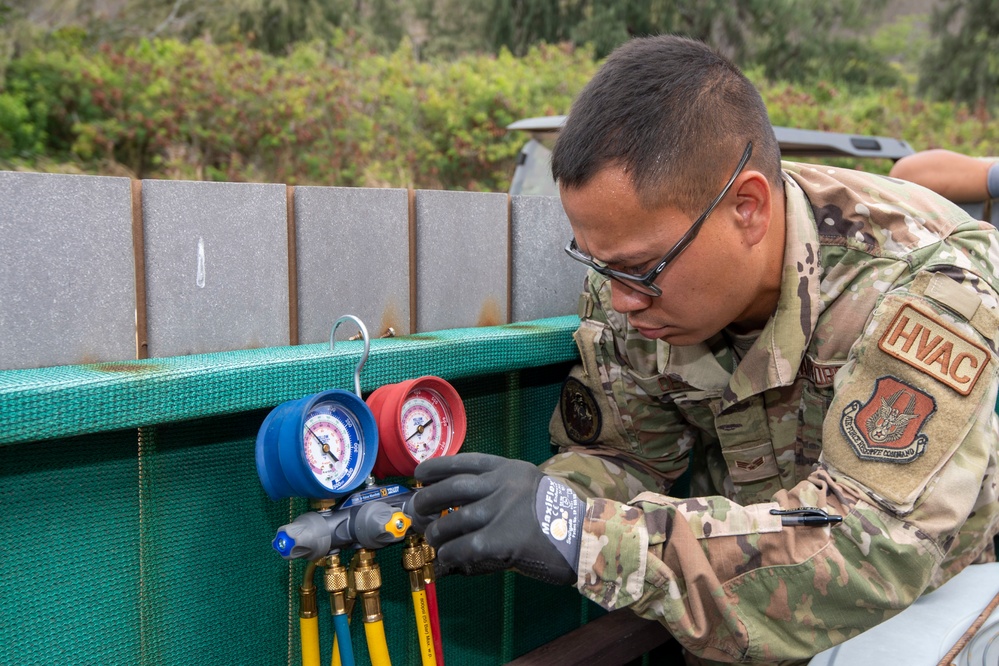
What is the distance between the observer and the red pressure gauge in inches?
63.8

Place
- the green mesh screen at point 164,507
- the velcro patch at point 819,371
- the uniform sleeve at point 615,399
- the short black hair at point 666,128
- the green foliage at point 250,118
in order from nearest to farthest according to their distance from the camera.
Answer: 1. the green mesh screen at point 164,507
2. the short black hair at point 666,128
3. the velcro patch at point 819,371
4. the uniform sleeve at point 615,399
5. the green foliage at point 250,118

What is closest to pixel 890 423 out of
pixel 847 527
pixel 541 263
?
pixel 847 527

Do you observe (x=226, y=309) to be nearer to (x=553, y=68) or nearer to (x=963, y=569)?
(x=963, y=569)

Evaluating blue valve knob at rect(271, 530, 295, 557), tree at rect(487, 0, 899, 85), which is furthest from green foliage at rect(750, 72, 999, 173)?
blue valve knob at rect(271, 530, 295, 557)

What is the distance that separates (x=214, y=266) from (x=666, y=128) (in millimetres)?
934

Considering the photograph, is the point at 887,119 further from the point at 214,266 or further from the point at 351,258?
the point at 214,266

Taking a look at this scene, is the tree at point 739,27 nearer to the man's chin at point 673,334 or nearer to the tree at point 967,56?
the tree at point 967,56

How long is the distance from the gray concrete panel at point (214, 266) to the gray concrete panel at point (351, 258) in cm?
5

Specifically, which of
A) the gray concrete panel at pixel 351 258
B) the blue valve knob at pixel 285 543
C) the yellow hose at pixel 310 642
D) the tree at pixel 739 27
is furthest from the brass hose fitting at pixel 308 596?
the tree at pixel 739 27

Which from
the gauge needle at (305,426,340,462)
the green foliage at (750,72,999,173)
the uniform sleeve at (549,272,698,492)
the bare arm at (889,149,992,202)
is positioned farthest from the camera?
the green foliage at (750,72,999,173)

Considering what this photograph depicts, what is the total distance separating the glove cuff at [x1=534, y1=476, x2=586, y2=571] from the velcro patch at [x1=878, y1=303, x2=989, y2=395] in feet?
2.18

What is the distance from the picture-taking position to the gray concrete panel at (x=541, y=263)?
7.79 ft

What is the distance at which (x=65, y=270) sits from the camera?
155 centimetres

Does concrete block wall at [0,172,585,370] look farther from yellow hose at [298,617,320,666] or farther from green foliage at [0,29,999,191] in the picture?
green foliage at [0,29,999,191]
